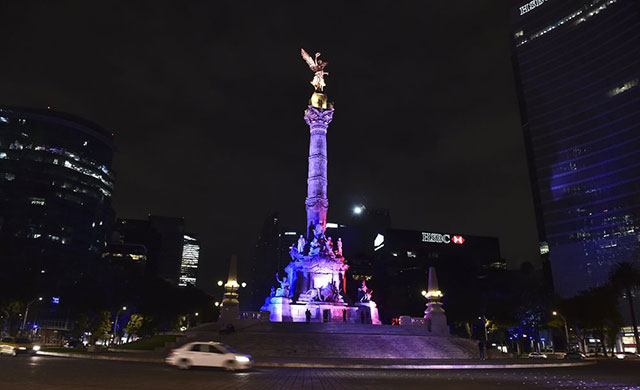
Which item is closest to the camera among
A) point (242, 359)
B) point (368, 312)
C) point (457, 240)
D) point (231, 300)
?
point (242, 359)

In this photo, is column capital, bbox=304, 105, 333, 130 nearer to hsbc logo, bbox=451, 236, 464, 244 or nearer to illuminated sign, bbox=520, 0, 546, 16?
illuminated sign, bbox=520, 0, 546, 16

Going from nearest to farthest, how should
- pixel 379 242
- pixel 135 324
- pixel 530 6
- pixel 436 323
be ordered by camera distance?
1. pixel 436 323
2. pixel 135 324
3. pixel 530 6
4. pixel 379 242

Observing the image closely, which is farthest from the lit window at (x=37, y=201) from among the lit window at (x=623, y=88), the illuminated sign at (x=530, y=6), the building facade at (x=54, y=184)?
the lit window at (x=623, y=88)

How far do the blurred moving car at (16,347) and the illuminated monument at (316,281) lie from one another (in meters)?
23.5

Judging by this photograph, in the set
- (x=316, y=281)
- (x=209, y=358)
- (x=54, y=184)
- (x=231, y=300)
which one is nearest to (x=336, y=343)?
(x=231, y=300)

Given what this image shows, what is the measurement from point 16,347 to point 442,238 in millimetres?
121723

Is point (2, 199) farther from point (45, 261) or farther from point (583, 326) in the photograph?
point (583, 326)

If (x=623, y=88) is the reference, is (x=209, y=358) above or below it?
below

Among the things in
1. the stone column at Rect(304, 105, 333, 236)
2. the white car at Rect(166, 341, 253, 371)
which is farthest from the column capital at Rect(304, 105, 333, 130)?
the white car at Rect(166, 341, 253, 371)

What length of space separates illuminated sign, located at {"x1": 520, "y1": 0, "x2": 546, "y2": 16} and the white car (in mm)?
107621

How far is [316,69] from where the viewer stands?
66.2 metres

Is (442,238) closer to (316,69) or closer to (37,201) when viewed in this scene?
(316,69)

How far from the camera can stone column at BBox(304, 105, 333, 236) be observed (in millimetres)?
57750

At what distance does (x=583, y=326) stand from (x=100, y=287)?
65298 mm
